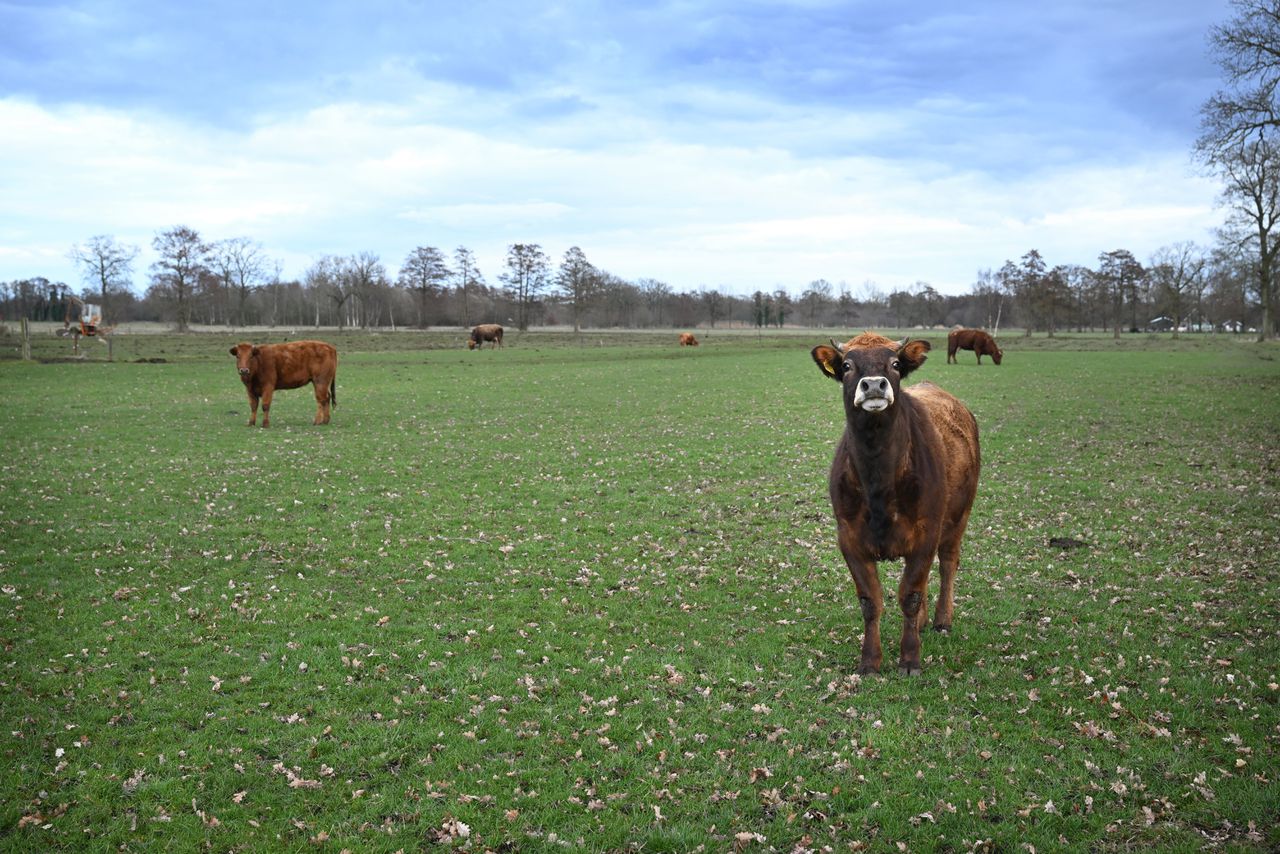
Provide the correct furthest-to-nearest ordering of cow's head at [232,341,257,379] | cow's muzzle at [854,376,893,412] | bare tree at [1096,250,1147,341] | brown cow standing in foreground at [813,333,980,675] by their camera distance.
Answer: bare tree at [1096,250,1147,341]
cow's head at [232,341,257,379]
brown cow standing in foreground at [813,333,980,675]
cow's muzzle at [854,376,893,412]

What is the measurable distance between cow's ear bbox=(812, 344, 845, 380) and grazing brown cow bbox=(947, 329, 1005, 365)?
4437 centimetres

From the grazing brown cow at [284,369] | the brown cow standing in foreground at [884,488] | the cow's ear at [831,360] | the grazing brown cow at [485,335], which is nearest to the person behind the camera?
the brown cow standing in foreground at [884,488]

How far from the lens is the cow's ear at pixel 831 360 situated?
7.38m

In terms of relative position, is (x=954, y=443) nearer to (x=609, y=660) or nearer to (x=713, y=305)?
(x=609, y=660)

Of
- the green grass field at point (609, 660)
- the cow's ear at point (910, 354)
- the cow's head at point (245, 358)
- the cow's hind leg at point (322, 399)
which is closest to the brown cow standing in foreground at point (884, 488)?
the cow's ear at point (910, 354)

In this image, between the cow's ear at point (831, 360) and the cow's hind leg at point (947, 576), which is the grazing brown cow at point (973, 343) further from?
the cow's ear at point (831, 360)

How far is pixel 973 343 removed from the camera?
4900cm

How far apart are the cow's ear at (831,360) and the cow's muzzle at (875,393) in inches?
27.9

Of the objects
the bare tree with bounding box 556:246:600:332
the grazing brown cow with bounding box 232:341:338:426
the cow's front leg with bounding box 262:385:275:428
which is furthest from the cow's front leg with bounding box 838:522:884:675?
the bare tree with bounding box 556:246:600:332

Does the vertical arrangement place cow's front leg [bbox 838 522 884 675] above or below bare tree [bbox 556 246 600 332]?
below

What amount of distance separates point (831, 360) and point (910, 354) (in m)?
0.74

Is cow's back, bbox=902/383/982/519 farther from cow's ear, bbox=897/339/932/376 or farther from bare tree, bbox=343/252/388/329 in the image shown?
bare tree, bbox=343/252/388/329

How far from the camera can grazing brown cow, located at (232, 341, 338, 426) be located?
23.3m

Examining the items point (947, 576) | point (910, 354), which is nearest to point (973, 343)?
point (947, 576)
